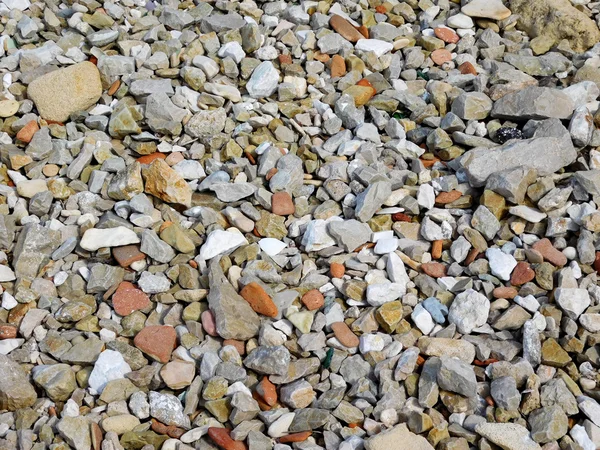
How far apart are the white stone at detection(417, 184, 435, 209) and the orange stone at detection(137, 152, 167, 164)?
114 centimetres

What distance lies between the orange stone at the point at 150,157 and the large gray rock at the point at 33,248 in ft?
1.66

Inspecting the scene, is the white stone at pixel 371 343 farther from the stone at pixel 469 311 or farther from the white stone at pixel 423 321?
the stone at pixel 469 311

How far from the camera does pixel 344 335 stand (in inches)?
93.0

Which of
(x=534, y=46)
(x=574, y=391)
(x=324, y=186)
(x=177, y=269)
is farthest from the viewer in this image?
(x=534, y=46)

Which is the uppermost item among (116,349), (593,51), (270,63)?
(593,51)

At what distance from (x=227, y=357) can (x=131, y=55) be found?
→ 1835mm

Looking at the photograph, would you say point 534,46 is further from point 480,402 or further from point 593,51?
point 480,402

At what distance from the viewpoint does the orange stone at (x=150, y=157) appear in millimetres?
2957

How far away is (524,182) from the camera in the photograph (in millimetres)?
2682

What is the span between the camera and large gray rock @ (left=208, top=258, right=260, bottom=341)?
2.34m

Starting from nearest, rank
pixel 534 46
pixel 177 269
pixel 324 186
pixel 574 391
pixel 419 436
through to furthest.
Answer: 1. pixel 419 436
2. pixel 574 391
3. pixel 177 269
4. pixel 324 186
5. pixel 534 46

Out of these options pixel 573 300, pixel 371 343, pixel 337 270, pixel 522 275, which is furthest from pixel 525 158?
pixel 371 343

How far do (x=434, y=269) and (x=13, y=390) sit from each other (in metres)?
1.56

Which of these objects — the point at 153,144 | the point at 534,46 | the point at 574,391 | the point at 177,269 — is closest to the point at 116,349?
the point at 177,269
